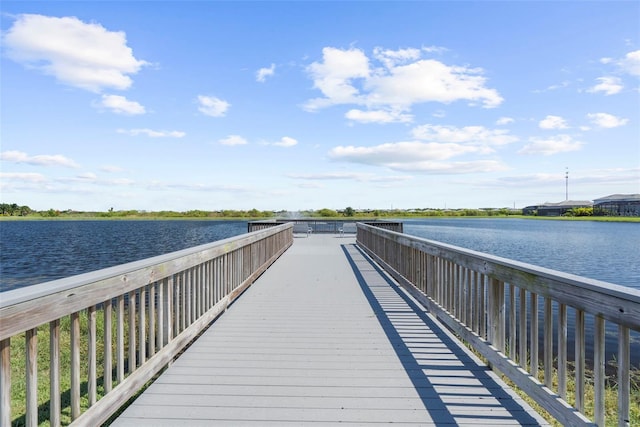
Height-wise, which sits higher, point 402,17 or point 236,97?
point 402,17

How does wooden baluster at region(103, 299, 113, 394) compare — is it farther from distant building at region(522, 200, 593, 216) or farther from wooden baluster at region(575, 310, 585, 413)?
distant building at region(522, 200, 593, 216)

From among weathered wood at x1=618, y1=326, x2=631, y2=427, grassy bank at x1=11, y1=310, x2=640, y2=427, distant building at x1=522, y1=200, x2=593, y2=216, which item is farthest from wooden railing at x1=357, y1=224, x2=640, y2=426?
distant building at x1=522, y1=200, x2=593, y2=216

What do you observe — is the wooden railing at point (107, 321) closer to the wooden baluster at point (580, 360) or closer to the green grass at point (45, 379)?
the green grass at point (45, 379)

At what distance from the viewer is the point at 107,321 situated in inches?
96.6

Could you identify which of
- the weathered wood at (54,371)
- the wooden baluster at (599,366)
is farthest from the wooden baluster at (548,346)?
the weathered wood at (54,371)

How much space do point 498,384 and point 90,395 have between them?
2748 millimetres

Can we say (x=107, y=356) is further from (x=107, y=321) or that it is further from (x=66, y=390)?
(x=66, y=390)

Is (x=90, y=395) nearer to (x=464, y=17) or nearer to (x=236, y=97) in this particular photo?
(x=464, y=17)

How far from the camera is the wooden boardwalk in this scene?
2.48 metres

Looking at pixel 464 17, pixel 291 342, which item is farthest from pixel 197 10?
pixel 291 342

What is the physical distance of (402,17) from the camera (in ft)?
37.3

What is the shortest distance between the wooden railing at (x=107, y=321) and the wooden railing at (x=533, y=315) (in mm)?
2545

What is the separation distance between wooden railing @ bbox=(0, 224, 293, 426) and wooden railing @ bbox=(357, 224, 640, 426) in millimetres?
2545

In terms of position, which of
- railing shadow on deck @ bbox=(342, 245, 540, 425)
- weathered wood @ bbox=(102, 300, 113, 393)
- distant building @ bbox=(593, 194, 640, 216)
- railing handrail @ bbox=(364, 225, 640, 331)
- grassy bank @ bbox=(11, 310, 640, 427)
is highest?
distant building @ bbox=(593, 194, 640, 216)
